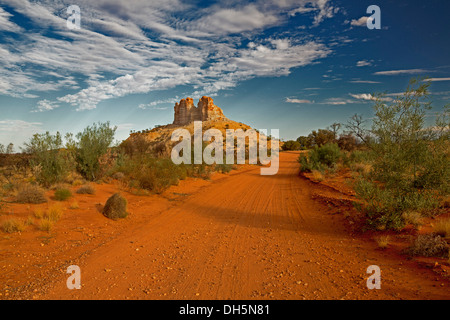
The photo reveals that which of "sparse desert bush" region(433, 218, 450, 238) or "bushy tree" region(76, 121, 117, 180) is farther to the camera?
"bushy tree" region(76, 121, 117, 180)

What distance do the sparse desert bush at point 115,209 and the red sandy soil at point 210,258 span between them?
9.5 inches

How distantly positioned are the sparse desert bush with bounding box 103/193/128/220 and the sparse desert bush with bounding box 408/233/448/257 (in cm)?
800

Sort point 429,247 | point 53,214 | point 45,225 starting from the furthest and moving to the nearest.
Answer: point 53,214 → point 45,225 → point 429,247

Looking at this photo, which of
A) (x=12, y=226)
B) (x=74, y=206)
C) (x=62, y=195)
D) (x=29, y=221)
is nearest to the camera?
(x=12, y=226)

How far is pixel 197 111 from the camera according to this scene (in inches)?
3915

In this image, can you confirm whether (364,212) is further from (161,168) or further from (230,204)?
(161,168)

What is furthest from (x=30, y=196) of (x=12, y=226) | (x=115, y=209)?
(x=115, y=209)

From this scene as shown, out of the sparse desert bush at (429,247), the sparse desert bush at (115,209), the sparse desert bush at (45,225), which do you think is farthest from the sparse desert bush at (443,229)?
the sparse desert bush at (45,225)

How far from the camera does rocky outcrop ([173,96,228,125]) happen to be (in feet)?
308

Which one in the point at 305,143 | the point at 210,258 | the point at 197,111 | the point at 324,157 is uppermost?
the point at 197,111

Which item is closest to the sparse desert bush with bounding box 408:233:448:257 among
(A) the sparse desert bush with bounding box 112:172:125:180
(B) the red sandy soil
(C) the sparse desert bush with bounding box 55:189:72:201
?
(B) the red sandy soil

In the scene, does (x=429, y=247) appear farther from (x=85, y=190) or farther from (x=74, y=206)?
(x=85, y=190)

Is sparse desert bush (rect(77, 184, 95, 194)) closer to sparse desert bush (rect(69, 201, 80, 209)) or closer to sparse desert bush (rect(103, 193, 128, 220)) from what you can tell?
sparse desert bush (rect(69, 201, 80, 209))

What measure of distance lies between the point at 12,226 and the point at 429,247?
31.3 feet
